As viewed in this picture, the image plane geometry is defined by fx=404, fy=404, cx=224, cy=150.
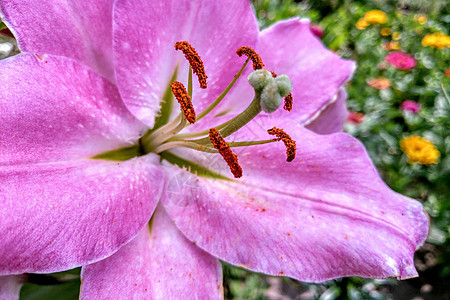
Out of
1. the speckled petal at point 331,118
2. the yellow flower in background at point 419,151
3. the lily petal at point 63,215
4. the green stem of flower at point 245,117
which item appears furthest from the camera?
the yellow flower in background at point 419,151

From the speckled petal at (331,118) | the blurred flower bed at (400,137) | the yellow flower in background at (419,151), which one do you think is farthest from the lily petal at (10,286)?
the yellow flower in background at (419,151)

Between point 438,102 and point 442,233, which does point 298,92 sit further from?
point 438,102

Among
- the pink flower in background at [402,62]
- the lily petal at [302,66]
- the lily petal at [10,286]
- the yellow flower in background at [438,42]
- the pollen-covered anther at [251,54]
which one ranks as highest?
the lily petal at [10,286]

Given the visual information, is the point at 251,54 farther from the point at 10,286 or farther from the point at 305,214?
the point at 10,286

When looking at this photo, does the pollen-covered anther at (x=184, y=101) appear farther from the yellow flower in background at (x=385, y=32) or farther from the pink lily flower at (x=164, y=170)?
the yellow flower in background at (x=385, y=32)

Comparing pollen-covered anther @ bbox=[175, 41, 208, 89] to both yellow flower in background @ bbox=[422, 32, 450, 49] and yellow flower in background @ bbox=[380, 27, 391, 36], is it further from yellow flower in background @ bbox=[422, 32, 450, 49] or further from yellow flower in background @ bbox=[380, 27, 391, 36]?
yellow flower in background @ bbox=[380, 27, 391, 36]

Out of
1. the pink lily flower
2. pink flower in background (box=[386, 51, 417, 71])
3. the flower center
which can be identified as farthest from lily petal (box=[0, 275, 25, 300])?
pink flower in background (box=[386, 51, 417, 71])
